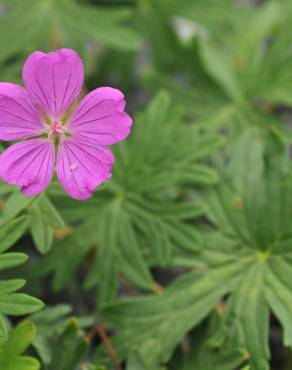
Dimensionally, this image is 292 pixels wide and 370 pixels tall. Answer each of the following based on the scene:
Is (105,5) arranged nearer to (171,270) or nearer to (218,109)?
(218,109)

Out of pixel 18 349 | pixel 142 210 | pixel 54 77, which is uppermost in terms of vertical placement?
pixel 54 77

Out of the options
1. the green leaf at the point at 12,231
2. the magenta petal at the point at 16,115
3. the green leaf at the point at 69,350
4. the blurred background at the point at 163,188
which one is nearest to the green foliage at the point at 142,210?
the blurred background at the point at 163,188

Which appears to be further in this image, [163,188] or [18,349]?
[163,188]

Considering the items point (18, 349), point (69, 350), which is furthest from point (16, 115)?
point (69, 350)

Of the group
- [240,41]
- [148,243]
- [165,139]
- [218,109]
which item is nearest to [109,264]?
[148,243]

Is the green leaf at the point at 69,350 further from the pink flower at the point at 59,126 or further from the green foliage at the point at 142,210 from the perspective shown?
the pink flower at the point at 59,126

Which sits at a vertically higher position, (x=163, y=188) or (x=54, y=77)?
(x=54, y=77)

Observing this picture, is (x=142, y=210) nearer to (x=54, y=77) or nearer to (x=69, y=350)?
(x=69, y=350)

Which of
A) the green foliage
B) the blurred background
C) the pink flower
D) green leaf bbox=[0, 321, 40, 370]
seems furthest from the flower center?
the green foliage
